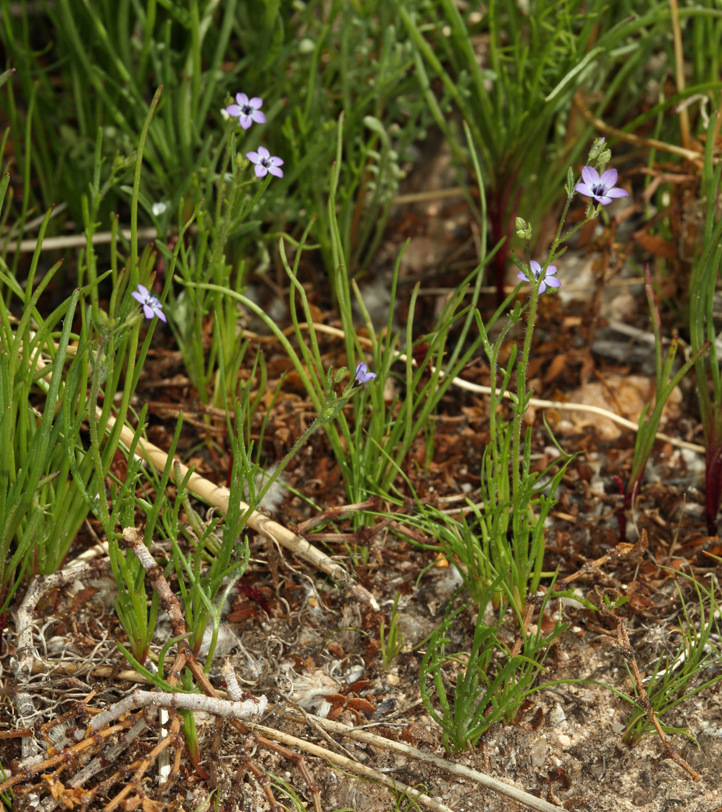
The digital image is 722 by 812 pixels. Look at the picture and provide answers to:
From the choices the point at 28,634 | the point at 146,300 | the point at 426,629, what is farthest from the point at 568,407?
the point at 28,634

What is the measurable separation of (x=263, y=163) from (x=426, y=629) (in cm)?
104

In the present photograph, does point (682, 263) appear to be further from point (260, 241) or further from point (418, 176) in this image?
point (260, 241)

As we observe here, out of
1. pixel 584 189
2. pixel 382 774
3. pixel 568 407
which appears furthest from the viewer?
pixel 568 407

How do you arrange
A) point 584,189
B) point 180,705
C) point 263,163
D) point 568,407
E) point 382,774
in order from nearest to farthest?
point 584,189 < point 180,705 < point 382,774 < point 263,163 < point 568,407

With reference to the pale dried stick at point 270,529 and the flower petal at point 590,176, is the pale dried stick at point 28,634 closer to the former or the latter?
the pale dried stick at point 270,529

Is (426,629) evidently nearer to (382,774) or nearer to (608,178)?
(382,774)

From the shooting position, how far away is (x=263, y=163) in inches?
67.4

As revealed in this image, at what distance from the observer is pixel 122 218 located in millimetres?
2420

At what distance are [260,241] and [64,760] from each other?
1.36 meters

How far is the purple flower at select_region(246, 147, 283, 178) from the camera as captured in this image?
5.42 feet

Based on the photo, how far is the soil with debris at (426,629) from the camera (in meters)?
1.54

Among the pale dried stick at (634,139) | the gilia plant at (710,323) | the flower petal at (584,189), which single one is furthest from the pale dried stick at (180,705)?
the pale dried stick at (634,139)

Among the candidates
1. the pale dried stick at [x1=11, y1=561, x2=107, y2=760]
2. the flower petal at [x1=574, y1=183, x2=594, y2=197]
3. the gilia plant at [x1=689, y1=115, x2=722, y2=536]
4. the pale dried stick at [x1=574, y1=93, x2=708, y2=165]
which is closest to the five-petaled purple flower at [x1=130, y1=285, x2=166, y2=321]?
the pale dried stick at [x1=11, y1=561, x2=107, y2=760]

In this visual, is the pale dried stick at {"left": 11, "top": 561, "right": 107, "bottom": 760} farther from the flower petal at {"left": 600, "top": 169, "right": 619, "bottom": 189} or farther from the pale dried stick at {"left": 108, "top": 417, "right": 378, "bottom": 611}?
the flower petal at {"left": 600, "top": 169, "right": 619, "bottom": 189}
